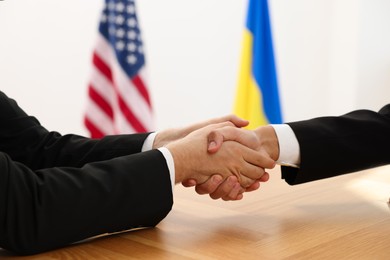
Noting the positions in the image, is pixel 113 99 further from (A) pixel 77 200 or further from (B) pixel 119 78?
(A) pixel 77 200

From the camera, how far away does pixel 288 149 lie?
1.83m

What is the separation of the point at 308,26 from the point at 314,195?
4.78 meters

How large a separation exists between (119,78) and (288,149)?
261cm

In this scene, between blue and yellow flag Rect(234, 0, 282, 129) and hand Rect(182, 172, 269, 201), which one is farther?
blue and yellow flag Rect(234, 0, 282, 129)

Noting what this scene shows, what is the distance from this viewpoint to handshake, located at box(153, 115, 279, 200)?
1688 mm

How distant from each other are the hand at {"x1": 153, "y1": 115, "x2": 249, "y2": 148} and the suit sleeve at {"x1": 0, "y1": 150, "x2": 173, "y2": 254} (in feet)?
2.20

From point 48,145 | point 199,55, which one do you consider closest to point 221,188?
point 48,145

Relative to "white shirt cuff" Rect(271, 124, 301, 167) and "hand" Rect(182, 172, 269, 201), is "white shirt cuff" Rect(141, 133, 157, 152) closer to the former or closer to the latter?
"hand" Rect(182, 172, 269, 201)

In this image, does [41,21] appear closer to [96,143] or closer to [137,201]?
[96,143]

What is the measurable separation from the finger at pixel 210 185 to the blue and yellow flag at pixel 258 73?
2875 millimetres

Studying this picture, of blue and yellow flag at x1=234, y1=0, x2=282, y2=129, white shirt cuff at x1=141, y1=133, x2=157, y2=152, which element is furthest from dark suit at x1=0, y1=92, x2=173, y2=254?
blue and yellow flag at x1=234, y1=0, x2=282, y2=129

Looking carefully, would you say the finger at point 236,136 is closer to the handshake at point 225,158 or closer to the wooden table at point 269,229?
the handshake at point 225,158

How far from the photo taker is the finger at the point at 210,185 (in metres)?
1.78

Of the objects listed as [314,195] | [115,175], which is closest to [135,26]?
[314,195]
